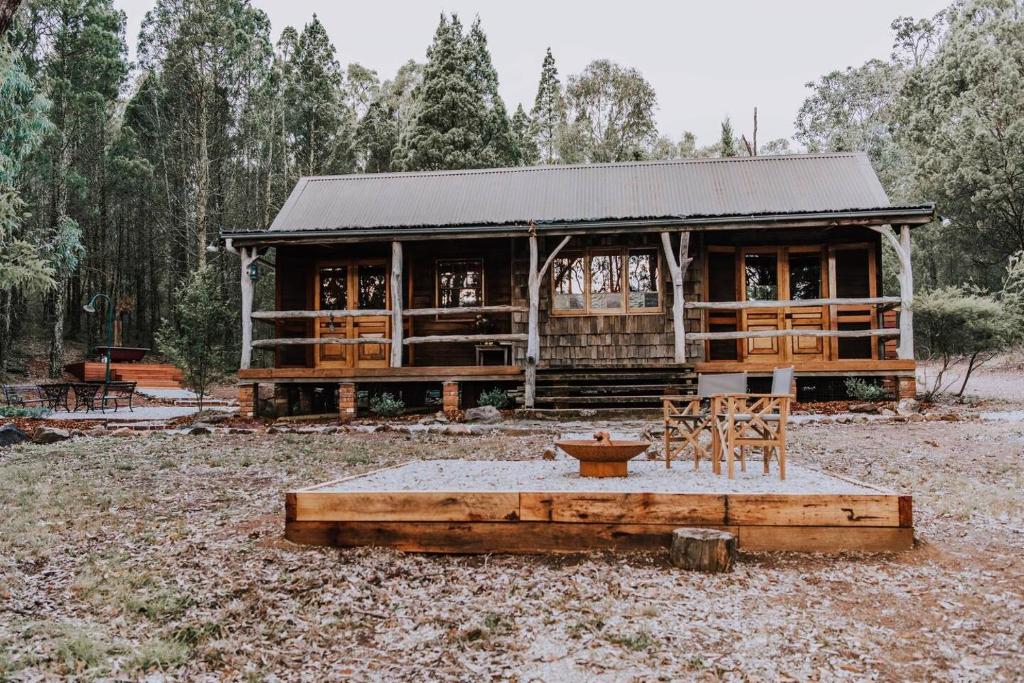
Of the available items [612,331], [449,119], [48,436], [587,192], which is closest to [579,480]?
A: [612,331]

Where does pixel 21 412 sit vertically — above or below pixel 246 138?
below

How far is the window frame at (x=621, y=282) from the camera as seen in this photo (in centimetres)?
1318

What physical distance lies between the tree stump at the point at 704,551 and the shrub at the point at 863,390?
9.34 meters

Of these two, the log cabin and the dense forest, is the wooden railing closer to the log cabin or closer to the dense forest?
the log cabin

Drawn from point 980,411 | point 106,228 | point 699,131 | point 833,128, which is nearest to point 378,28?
point 699,131

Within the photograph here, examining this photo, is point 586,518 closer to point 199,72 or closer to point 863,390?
point 863,390

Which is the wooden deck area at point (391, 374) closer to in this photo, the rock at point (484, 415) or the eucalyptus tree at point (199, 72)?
the rock at point (484, 415)

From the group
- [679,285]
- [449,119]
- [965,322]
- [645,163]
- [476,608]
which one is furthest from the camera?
[449,119]

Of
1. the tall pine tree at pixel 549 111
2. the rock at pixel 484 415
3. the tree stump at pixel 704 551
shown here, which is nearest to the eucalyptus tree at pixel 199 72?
the tall pine tree at pixel 549 111

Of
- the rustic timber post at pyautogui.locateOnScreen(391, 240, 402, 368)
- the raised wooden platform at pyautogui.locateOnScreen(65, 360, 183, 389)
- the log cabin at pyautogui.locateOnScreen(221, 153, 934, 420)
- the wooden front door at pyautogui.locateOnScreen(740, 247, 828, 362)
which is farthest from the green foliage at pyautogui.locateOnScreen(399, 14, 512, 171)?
the wooden front door at pyautogui.locateOnScreen(740, 247, 828, 362)

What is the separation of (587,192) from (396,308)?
5001 millimetres

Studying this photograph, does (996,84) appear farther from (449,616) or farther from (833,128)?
(449,616)

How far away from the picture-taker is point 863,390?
1220cm

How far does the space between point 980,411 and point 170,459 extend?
37.1ft
